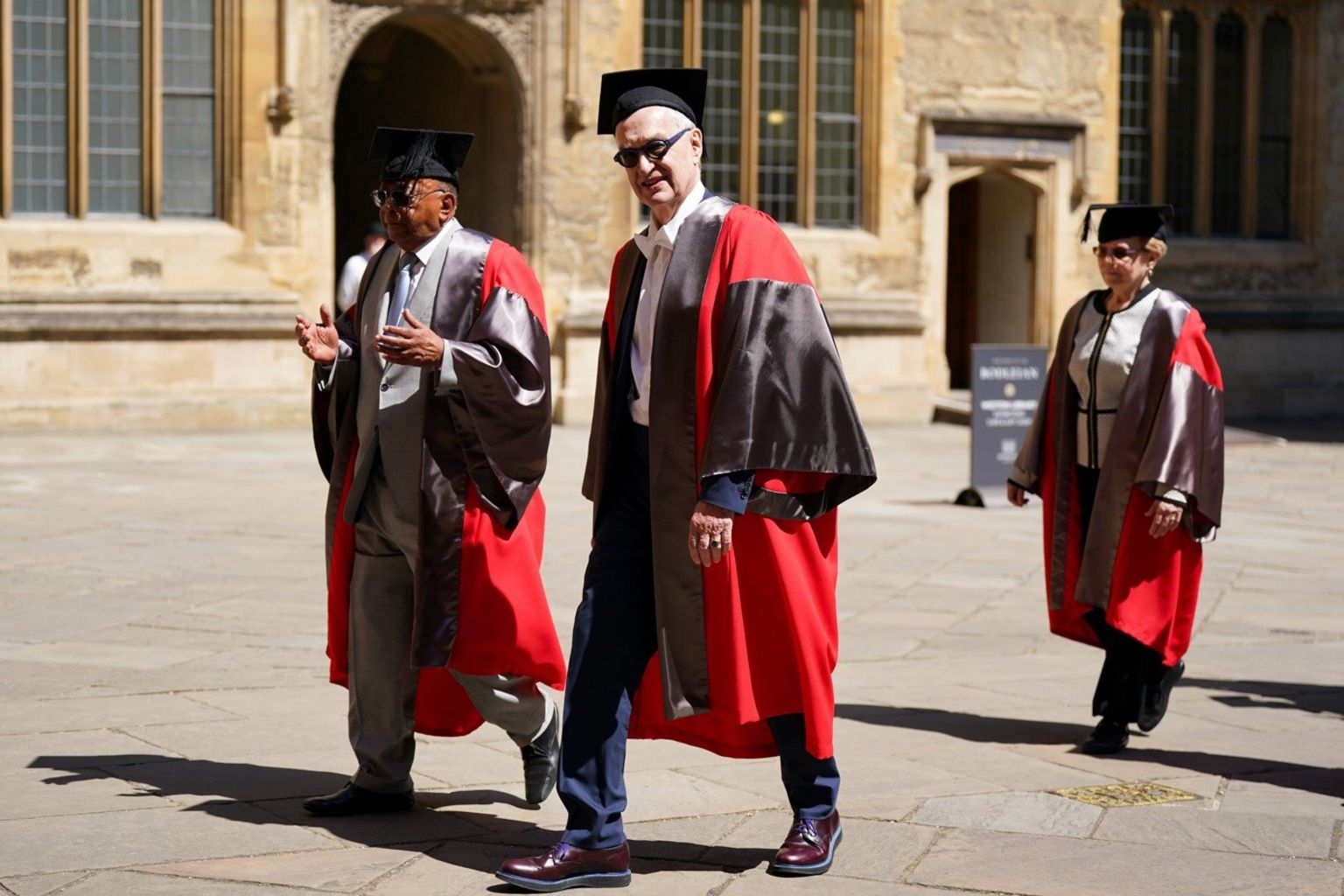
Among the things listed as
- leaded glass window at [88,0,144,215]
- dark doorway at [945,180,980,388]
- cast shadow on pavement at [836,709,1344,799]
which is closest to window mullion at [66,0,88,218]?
leaded glass window at [88,0,144,215]

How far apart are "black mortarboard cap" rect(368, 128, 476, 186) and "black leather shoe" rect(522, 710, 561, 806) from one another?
148 cm

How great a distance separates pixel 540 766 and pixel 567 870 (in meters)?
0.81

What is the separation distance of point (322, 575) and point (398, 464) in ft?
14.9

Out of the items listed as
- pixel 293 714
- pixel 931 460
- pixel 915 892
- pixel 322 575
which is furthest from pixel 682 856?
pixel 931 460

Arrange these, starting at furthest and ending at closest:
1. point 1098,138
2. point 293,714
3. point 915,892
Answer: point 1098,138 < point 293,714 < point 915,892

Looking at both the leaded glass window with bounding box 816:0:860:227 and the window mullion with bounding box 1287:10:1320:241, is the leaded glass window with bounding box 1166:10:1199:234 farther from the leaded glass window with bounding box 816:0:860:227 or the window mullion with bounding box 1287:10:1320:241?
the leaded glass window with bounding box 816:0:860:227

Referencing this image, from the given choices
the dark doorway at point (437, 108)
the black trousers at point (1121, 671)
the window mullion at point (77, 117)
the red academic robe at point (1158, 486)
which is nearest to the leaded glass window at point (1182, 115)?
the dark doorway at point (437, 108)

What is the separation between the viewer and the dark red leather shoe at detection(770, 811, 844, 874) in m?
4.66

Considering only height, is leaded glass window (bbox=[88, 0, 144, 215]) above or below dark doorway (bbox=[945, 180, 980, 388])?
above

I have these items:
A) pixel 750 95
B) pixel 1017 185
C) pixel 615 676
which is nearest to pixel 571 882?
pixel 615 676

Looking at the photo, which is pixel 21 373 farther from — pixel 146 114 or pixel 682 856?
pixel 682 856

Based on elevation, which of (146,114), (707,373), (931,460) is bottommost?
(931,460)

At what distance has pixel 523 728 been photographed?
5.29 m

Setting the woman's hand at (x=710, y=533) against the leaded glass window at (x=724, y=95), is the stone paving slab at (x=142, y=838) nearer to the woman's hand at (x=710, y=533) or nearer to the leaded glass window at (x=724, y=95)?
the woman's hand at (x=710, y=533)
